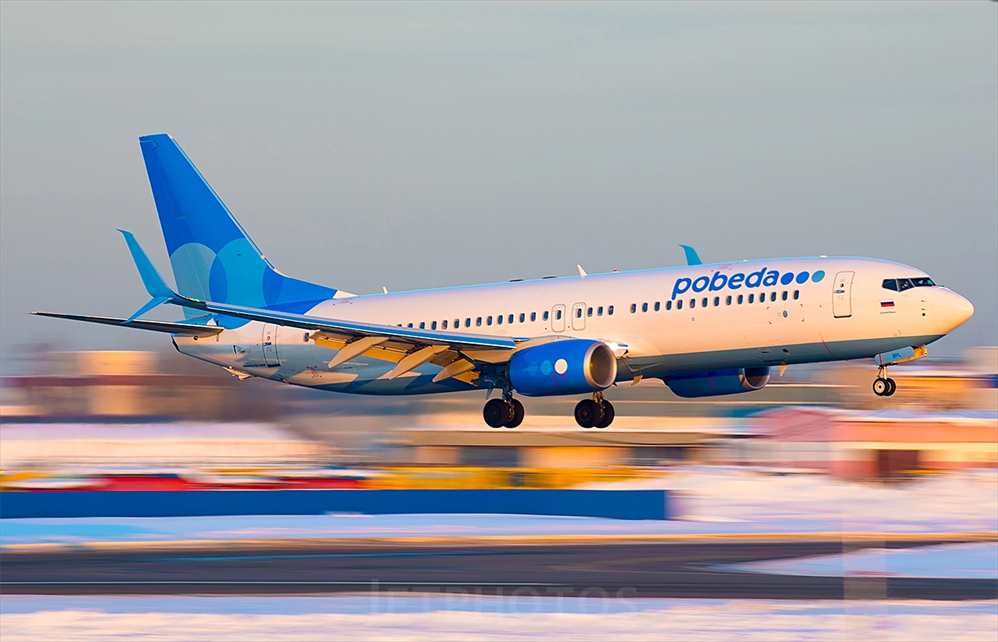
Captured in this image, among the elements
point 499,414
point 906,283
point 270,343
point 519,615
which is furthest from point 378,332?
point 519,615

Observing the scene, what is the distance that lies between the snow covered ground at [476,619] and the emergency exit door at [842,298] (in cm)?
1125

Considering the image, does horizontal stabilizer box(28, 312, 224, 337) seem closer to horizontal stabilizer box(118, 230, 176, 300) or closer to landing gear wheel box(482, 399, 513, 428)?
horizontal stabilizer box(118, 230, 176, 300)

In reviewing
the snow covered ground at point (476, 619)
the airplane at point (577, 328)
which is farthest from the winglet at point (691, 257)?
the snow covered ground at point (476, 619)

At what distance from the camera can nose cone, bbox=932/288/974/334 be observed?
2989cm

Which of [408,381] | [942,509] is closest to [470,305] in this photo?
[408,381]

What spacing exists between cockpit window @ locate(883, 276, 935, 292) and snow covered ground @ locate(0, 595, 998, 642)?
11.5m

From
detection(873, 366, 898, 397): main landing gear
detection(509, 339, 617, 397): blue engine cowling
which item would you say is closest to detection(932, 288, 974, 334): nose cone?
detection(873, 366, 898, 397): main landing gear

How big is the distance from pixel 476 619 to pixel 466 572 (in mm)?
5045

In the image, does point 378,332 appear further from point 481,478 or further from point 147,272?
point 481,478

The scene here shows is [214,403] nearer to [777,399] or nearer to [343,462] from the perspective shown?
[343,462]

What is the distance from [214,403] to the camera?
4172 centimetres

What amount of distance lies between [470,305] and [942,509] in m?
14.3

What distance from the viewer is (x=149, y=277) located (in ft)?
108

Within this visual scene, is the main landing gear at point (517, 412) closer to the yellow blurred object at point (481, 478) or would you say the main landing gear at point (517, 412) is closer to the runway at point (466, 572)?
the yellow blurred object at point (481, 478)
